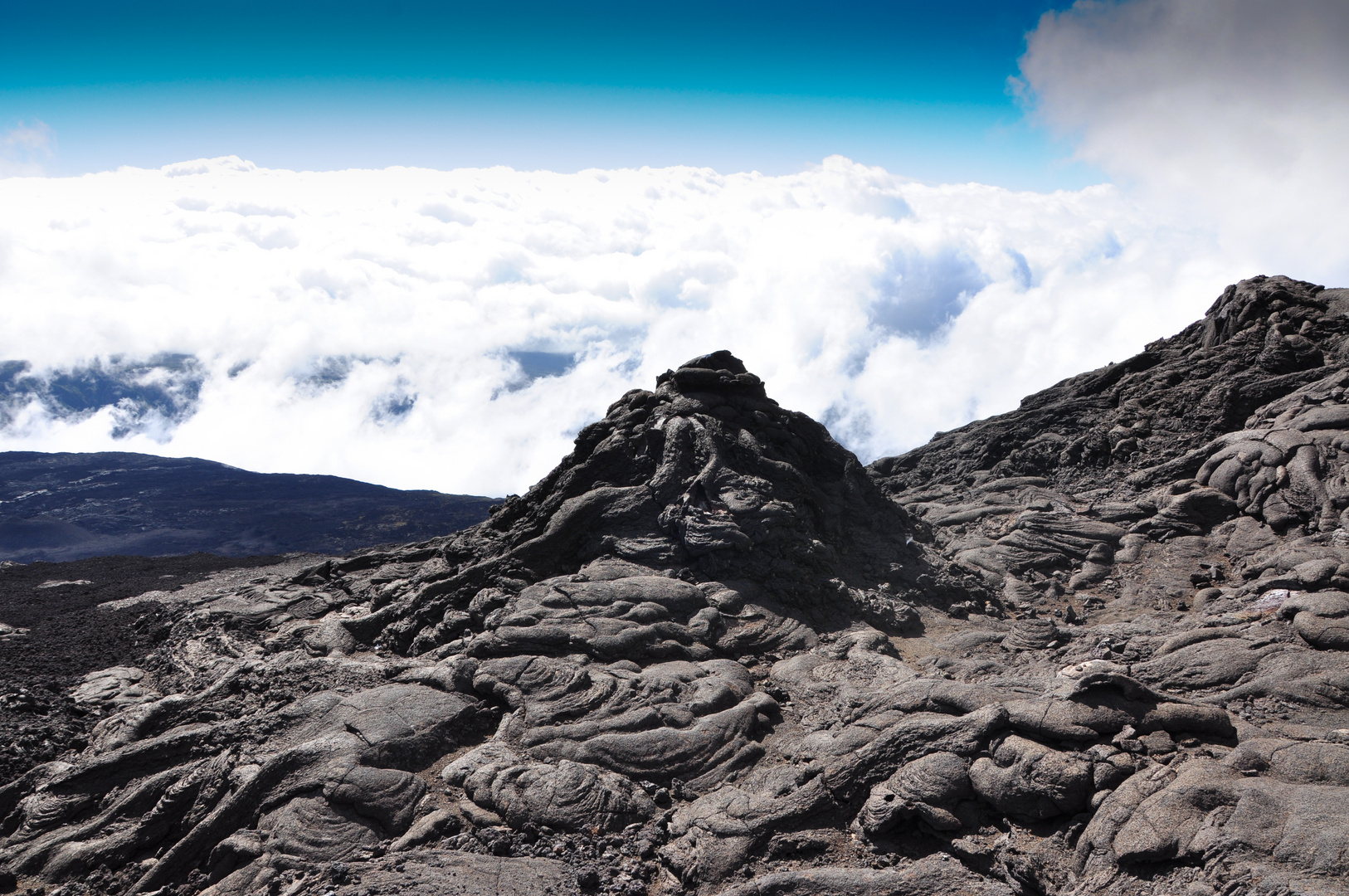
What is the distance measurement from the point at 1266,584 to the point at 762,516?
15709mm

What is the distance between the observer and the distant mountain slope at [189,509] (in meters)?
80.6

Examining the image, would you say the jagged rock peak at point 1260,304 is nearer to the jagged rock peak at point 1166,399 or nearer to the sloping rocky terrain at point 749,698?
the jagged rock peak at point 1166,399

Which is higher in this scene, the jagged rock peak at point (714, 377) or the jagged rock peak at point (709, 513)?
the jagged rock peak at point (714, 377)

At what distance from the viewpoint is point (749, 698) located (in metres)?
18.6

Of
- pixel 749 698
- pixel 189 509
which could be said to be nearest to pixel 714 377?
pixel 749 698

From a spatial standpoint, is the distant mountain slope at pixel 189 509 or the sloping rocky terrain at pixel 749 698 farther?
the distant mountain slope at pixel 189 509

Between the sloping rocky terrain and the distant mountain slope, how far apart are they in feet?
173

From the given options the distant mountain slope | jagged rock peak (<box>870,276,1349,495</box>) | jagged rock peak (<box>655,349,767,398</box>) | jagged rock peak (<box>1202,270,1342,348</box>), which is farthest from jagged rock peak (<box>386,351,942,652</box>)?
the distant mountain slope

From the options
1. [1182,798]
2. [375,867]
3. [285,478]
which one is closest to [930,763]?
[1182,798]

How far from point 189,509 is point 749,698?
10011 centimetres

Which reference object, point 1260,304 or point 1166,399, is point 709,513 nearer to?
point 1166,399

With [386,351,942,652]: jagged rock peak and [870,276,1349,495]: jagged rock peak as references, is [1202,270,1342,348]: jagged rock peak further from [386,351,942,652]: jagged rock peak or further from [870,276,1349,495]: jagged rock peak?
[386,351,942,652]: jagged rock peak

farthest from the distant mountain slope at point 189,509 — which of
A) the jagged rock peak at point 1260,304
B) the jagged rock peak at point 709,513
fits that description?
the jagged rock peak at point 1260,304

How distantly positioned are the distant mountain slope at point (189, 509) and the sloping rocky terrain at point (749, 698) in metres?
52.8
